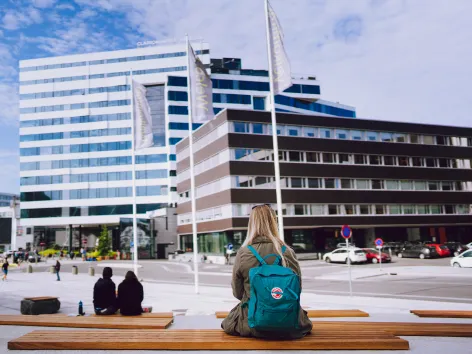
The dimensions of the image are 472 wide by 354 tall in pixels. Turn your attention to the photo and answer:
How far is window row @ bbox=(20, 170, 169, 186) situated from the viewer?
270 feet

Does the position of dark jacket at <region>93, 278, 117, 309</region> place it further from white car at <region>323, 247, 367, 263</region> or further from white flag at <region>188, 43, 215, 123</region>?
white car at <region>323, 247, 367, 263</region>

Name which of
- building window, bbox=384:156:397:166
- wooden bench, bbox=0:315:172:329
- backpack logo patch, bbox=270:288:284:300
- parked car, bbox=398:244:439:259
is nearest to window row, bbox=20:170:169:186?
building window, bbox=384:156:397:166

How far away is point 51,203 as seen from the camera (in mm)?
83875

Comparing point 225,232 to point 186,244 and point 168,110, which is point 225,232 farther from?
point 168,110

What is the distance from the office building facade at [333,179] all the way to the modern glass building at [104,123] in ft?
59.3

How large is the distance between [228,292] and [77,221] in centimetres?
6741

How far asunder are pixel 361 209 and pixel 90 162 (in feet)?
161

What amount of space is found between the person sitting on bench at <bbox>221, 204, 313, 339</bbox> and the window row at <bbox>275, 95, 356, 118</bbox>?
7850 centimetres

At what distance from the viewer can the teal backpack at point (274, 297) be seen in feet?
14.9

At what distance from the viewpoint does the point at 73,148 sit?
8531cm

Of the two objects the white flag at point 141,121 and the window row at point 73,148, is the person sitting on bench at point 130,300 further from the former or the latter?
the window row at point 73,148

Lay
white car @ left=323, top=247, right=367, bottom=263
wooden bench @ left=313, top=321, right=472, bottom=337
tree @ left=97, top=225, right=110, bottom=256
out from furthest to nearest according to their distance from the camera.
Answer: tree @ left=97, top=225, right=110, bottom=256
white car @ left=323, top=247, right=367, bottom=263
wooden bench @ left=313, top=321, right=472, bottom=337

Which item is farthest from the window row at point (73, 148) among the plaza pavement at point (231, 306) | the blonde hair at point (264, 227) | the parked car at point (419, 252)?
the blonde hair at point (264, 227)

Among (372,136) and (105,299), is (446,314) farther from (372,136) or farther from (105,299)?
(372,136)
